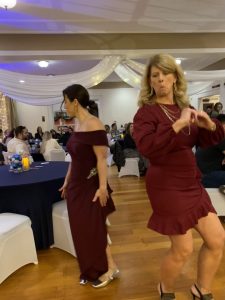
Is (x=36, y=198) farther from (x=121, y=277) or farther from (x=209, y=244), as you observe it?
(x=209, y=244)

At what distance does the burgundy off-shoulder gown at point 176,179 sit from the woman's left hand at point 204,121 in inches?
2.8

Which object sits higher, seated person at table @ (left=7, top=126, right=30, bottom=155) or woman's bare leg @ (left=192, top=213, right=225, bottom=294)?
seated person at table @ (left=7, top=126, right=30, bottom=155)

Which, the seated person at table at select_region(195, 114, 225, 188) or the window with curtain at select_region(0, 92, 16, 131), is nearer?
the seated person at table at select_region(195, 114, 225, 188)

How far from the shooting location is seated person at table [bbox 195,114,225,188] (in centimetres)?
309

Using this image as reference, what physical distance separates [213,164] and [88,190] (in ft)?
6.05

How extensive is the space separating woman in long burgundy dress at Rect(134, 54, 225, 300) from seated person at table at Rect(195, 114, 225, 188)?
1724 mm

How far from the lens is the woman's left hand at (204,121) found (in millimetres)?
1251

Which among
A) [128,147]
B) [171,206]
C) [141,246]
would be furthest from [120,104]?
[171,206]

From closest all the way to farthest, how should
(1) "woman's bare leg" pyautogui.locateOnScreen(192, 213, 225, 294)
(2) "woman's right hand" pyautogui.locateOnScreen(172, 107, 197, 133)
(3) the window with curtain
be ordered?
(2) "woman's right hand" pyautogui.locateOnScreen(172, 107, 197, 133) < (1) "woman's bare leg" pyautogui.locateOnScreen(192, 213, 225, 294) < (3) the window with curtain

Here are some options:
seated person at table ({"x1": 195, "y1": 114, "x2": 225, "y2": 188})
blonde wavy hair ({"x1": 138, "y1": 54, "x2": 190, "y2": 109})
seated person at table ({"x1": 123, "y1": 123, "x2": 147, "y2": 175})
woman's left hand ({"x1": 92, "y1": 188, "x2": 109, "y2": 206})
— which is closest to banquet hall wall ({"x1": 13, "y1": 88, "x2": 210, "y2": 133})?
seated person at table ({"x1": 123, "y1": 123, "x2": 147, "y2": 175})

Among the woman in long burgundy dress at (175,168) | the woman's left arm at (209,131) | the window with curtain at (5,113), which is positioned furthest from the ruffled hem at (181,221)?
the window with curtain at (5,113)

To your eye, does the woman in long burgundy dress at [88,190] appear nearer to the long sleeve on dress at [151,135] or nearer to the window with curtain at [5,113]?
the long sleeve on dress at [151,135]

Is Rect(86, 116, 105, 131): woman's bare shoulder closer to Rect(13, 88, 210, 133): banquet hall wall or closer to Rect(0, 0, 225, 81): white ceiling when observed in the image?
Rect(0, 0, 225, 81): white ceiling

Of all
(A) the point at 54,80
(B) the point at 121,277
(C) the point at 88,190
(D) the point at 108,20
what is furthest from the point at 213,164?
(A) the point at 54,80
